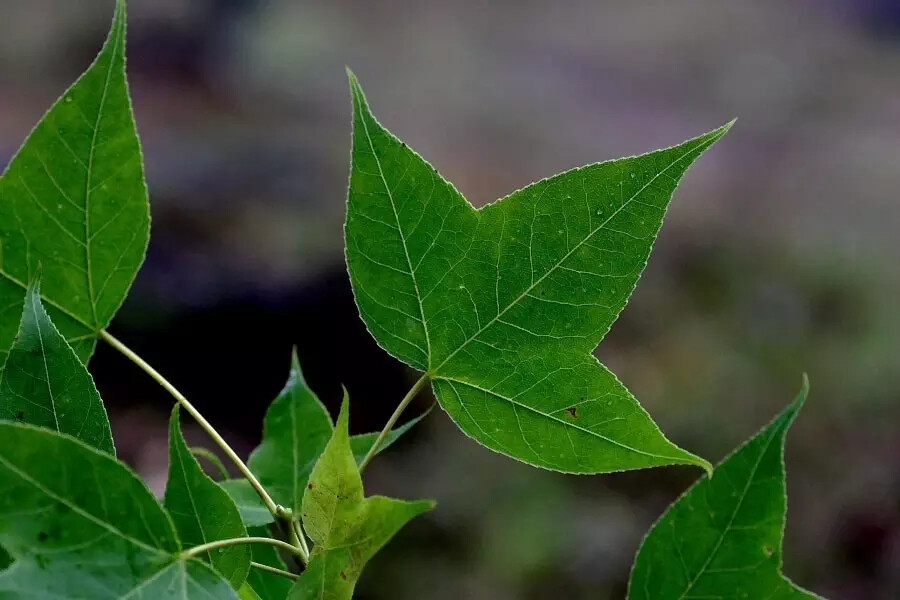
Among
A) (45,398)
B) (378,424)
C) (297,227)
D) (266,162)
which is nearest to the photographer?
(45,398)

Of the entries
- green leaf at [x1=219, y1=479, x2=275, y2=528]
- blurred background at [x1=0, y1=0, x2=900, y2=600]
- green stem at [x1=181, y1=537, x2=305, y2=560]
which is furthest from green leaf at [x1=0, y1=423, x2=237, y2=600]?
blurred background at [x1=0, y1=0, x2=900, y2=600]

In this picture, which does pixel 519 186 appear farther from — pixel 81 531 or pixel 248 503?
pixel 81 531

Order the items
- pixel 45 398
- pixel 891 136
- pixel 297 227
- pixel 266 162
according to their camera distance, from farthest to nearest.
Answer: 1. pixel 891 136
2. pixel 266 162
3. pixel 297 227
4. pixel 45 398

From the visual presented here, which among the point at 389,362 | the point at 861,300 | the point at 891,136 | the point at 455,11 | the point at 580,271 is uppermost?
the point at 455,11

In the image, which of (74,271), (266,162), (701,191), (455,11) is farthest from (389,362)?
(455,11)

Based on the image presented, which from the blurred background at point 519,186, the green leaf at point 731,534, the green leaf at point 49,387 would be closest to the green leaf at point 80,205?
the green leaf at point 49,387

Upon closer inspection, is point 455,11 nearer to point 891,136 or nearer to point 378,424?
point 891,136

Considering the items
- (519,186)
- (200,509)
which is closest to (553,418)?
(200,509)

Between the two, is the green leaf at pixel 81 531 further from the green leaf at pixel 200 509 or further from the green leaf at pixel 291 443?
the green leaf at pixel 291 443
